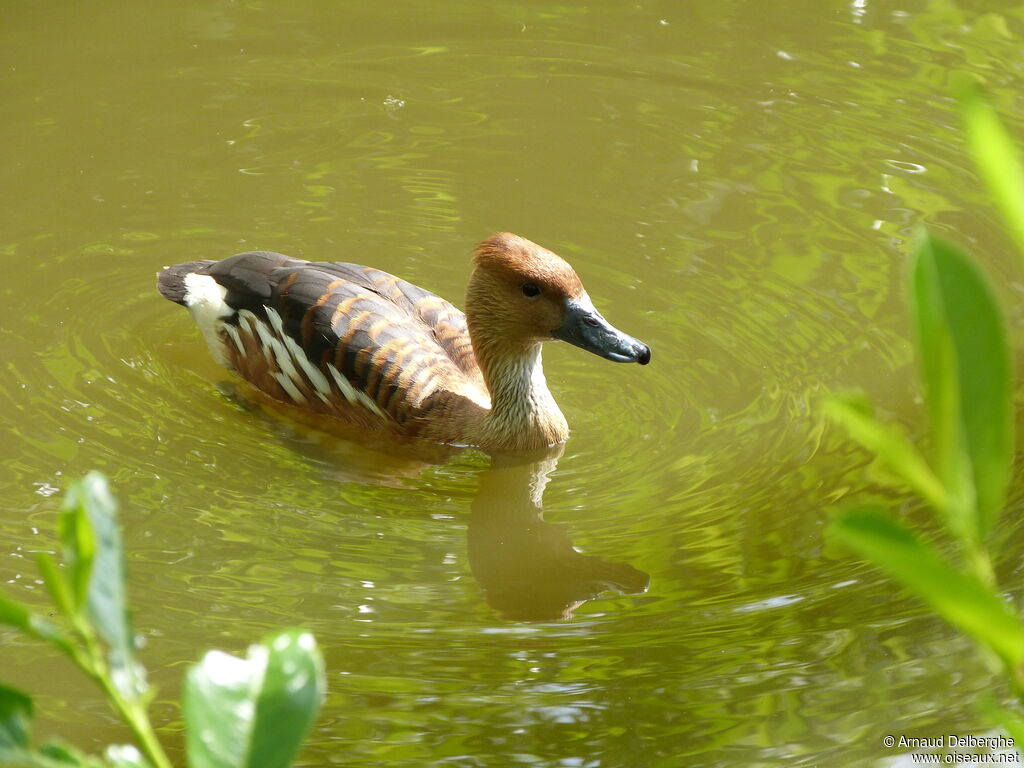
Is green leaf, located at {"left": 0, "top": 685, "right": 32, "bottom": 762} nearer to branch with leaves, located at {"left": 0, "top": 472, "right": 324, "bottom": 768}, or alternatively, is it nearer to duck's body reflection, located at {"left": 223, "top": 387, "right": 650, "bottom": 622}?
branch with leaves, located at {"left": 0, "top": 472, "right": 324, "bottom": 768}

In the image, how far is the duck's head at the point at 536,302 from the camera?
5.54 meters

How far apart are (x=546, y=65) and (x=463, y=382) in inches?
125

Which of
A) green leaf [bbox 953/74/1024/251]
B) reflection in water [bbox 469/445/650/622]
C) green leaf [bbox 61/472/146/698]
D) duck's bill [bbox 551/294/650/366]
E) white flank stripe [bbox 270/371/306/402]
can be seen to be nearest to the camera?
green leaf [bbox 953/74/1024/251]

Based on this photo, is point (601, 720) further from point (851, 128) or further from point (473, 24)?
point (473, 24)

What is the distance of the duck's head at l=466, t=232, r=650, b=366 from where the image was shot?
18.2 ft

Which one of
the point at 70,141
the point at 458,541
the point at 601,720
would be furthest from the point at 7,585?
the point at 70,141

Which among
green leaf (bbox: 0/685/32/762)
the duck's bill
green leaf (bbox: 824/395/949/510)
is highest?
green leaf (bbox: 824/395/949/510)

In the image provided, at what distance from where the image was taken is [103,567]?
2.38 ft

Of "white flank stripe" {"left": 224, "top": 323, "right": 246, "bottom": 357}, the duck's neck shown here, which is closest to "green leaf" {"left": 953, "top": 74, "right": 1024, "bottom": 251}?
the duck's neck

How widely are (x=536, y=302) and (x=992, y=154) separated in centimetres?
513

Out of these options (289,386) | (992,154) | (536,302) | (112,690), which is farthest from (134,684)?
(289,386)

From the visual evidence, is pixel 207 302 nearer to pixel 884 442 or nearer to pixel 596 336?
pixel 596 336

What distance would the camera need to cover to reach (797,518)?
4.80 metres

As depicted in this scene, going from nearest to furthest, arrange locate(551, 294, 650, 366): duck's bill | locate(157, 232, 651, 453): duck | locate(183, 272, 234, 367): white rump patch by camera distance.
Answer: locate(551, 294, 650, 366): duck's bill, locate(157, 232, 651, 453): duck, locate(183, 272, 234, 367): white rump patch
